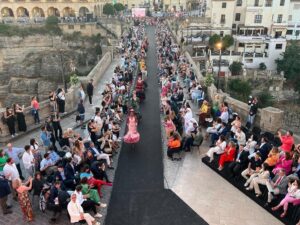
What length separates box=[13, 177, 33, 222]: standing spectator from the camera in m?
8.64

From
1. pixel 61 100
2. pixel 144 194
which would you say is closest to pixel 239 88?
pixel 61 100

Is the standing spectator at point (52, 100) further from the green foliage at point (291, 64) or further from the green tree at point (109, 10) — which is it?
the green tree at point (109, 10)

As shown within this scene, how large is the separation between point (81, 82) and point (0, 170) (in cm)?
1043

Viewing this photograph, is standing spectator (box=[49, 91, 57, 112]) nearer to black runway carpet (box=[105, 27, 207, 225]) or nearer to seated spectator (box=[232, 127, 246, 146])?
black runway carpet (box=[105, 27, 207, 225])

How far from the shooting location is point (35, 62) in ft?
175

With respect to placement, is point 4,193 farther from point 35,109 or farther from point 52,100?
point 52,100

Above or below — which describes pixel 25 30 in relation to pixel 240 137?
above

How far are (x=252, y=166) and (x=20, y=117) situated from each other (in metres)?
9.79

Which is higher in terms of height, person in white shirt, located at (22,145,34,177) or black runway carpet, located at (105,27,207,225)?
person in white shirt, located at (22,145,34,177)

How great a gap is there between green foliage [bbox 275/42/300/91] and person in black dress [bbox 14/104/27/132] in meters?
43.8

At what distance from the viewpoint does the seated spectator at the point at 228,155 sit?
10.6 m

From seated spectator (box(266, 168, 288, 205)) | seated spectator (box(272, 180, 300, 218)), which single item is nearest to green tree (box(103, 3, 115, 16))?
seated spectator (box(266, 168, 288, 205))

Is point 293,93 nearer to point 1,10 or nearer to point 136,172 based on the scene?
point 136,172

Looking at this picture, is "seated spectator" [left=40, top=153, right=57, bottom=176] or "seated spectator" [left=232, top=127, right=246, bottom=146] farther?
"seated spectator" [left=232, top=127, right=246, bottom=146]
